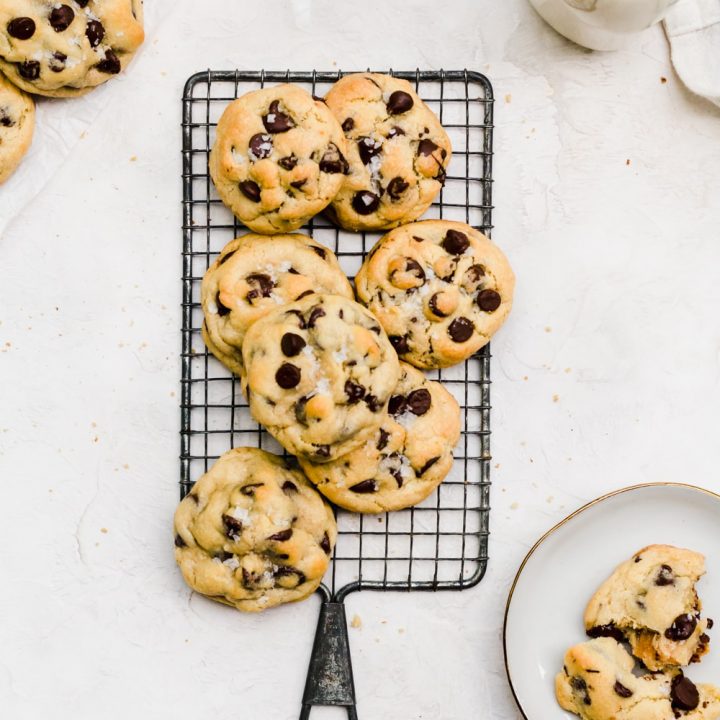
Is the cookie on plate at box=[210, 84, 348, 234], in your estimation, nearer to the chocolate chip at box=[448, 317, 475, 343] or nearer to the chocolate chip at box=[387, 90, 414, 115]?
the chocolate chip at box=[387, 90, 414, 115]

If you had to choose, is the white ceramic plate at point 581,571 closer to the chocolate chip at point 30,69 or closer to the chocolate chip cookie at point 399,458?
the chocolate chip cookie at point 399,458

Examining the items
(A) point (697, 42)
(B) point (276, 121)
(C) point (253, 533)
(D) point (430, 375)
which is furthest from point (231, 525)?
(A) point (697, 42)

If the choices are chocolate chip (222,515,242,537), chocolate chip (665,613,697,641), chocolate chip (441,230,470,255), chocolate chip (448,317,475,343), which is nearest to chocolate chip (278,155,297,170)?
chocolate chip (441,230,470,255)

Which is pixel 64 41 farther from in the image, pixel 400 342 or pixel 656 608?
pixel 656 608

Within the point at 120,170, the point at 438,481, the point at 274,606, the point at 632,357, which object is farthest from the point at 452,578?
the point at 120,170

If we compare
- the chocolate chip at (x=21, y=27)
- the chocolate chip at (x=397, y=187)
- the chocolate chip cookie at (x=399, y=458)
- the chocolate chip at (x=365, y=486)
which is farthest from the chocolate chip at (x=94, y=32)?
the chocolate chip at (x=365, y=486)

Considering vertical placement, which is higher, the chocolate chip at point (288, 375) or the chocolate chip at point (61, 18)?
the chocolate chip at point (61, 18)
